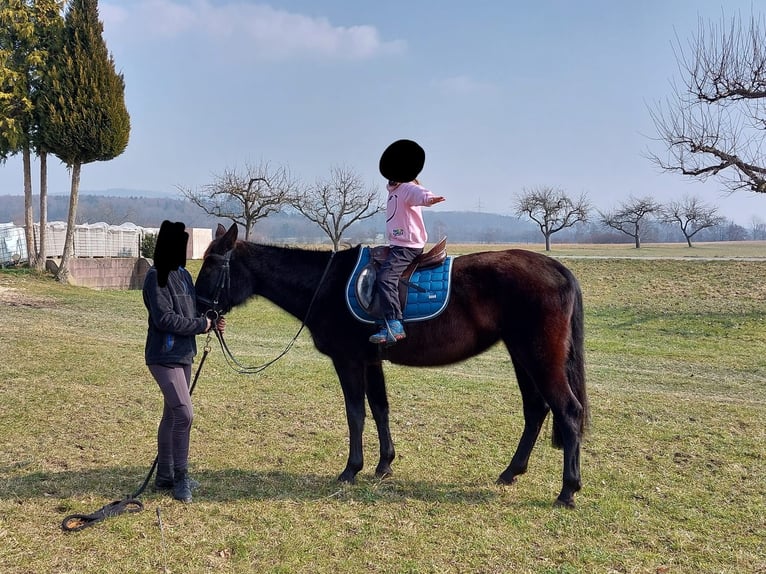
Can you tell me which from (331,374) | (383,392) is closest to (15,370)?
(331,374)

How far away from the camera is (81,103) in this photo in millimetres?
20984

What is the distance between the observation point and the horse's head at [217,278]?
4539mm

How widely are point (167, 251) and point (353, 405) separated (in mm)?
2028

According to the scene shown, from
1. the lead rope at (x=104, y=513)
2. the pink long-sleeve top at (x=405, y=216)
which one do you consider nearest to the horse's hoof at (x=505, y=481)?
the pink long-sleeve top at (x=405, y=216)

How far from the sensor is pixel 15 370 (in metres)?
7.96

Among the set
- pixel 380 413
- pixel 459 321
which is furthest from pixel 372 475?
pixel 459 321

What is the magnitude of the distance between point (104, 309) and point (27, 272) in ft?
24.7

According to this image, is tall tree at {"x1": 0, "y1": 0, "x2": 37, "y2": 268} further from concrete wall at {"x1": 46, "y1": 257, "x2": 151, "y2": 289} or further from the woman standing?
the woman standing

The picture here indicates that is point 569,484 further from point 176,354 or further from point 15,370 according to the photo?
point 15,370

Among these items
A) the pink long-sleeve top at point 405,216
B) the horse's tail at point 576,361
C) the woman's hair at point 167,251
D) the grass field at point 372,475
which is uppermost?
the pink long-sleeve top at point 405,216

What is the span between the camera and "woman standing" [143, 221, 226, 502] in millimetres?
4016

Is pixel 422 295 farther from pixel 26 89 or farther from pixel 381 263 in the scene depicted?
pixel 26 89

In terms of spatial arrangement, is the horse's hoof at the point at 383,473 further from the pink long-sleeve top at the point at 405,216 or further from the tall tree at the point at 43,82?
the tall tree at the point at 43,82

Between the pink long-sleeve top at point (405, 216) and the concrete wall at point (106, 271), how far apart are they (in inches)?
887
